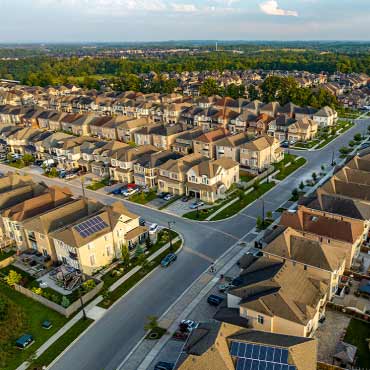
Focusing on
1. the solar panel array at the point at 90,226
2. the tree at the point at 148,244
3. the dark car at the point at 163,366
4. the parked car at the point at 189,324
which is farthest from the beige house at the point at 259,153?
the dark car at the point at 163,366

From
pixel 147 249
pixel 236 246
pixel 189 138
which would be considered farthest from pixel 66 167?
pixel 236 246

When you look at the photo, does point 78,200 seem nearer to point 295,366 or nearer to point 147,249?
point 147,249

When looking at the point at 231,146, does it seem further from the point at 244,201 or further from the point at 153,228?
the point at 153,228

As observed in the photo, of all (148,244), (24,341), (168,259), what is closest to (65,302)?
(24,341)

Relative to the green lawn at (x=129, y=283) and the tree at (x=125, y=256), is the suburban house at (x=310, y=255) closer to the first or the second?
the green lawn at (x=129, y=283)

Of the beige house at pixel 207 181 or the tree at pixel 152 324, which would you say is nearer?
the tree at pixel 152 324

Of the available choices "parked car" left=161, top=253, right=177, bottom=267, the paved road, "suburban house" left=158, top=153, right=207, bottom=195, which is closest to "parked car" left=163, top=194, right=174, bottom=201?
"suburban house" left=158, top=153, right=207, bottom=195
